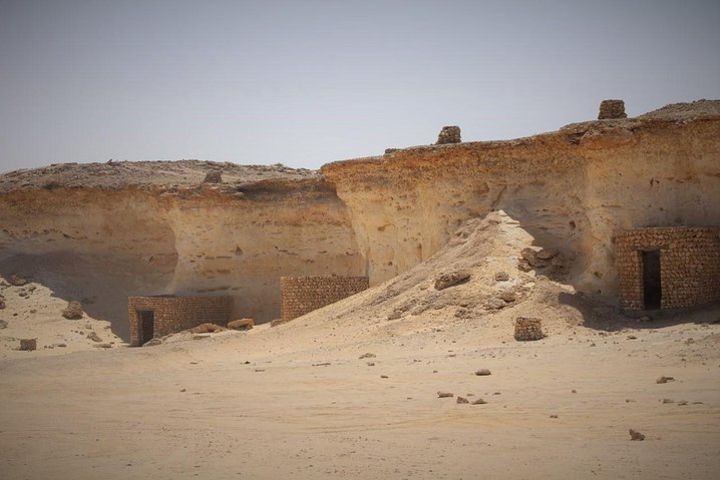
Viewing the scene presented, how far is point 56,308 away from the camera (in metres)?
30.0

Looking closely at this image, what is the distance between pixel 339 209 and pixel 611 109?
35.9 ft

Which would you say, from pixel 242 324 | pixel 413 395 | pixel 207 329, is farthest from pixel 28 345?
pixel 413 395

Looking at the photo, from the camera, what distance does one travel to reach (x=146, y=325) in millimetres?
27391

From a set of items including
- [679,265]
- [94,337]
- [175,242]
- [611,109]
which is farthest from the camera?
[175,242]

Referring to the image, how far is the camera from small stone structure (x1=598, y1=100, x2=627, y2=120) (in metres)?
18.6

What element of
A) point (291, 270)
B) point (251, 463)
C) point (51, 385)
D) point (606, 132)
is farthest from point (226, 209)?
point (251, 463)

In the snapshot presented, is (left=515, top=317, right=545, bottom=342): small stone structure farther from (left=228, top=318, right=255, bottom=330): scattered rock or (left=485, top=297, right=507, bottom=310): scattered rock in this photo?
(left=228, top=318, right=255, bottom=330): scattered rock

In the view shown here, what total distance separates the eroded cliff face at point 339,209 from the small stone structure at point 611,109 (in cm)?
112

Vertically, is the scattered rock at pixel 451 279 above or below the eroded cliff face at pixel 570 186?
below

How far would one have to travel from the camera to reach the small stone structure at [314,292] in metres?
22.4

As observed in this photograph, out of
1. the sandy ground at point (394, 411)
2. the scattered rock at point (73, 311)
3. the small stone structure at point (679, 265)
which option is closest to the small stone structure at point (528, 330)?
the sandy ground at point (394, 411)

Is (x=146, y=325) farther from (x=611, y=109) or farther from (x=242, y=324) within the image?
(x=611, y=109)

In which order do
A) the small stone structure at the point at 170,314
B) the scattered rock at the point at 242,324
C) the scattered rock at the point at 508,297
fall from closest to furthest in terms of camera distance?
the scattered rock at the point at 508,297 → the scattered rock at the point at 242,324 → the small stone structure at the point at 170,314

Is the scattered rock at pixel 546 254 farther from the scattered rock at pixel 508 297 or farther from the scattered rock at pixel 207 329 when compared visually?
the scattered rock at pixel 207 329
